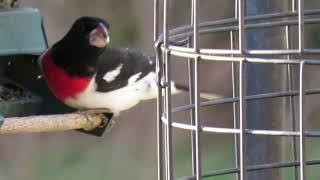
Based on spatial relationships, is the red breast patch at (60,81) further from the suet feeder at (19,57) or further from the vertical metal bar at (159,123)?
the vertical metal bar at (159,123)

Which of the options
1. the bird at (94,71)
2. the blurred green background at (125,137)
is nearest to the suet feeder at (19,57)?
the bird at (94,71)

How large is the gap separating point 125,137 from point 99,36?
14.4ft

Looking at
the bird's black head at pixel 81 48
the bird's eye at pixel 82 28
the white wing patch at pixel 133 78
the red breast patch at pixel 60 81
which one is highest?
the bird's eye at pixel 82 28

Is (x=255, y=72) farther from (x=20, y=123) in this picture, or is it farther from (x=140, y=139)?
(x=140, y=139)

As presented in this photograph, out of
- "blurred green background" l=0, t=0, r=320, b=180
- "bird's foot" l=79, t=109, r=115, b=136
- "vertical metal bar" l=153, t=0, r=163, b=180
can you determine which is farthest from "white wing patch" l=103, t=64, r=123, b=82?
"blurred green background" l=0, t=0, r=320, b=180

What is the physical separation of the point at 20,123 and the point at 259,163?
61cm

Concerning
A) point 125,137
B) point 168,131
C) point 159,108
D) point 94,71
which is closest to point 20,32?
point 94,71

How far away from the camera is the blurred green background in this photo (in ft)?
24.2

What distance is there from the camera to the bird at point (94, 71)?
3342 millimetres

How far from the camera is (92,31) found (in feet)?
11.0

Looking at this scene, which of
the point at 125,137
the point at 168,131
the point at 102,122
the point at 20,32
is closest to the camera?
the point at 168,131

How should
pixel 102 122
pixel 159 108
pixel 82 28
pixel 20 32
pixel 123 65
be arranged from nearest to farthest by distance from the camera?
1. pixel 159 108
2. pixel 20 32
3. pixel 102 122
4. pixel 82 28
5. pixel 123 65

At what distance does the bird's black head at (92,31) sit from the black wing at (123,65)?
10cm

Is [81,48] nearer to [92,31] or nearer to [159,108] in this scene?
[92,31]
